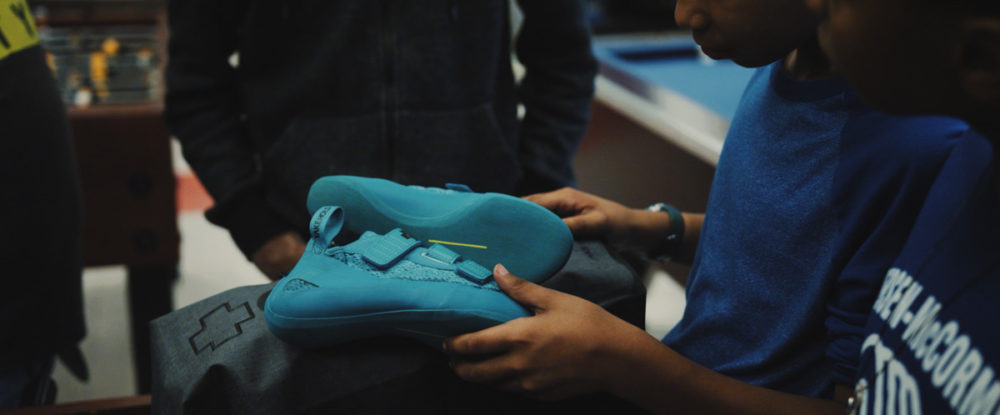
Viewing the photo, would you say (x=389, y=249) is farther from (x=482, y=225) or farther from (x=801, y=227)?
(x=801, y=227)

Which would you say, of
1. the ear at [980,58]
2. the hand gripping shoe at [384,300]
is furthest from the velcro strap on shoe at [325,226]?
the ear at [980,58]

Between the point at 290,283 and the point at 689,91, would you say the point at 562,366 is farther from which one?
the point at 689,91

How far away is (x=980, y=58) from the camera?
17.3 inches

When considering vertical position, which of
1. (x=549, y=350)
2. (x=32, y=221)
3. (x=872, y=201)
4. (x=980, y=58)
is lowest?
(x=32, y=221)

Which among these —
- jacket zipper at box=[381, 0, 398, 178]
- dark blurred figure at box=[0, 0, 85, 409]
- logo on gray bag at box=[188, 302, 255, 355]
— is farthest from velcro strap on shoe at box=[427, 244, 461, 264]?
dark blurred figure at box=[0, 0, 85, 409]

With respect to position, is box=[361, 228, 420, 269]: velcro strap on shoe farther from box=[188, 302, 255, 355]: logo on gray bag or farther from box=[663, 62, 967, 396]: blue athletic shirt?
box=[663, 62, 967, 396]: blue athletic shirt

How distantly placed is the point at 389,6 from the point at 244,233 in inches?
15.5

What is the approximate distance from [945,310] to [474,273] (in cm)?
35

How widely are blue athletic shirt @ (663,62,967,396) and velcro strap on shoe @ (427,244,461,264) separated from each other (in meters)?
0.25

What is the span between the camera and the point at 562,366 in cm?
64

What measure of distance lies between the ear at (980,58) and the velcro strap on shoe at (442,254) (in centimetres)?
40

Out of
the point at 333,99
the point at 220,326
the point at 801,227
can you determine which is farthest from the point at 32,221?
the point at 801,227

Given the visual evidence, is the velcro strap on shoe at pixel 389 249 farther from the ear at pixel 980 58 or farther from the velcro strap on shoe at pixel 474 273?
the ear at pixel 980 58

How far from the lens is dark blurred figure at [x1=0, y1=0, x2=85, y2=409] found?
3.35 feet
